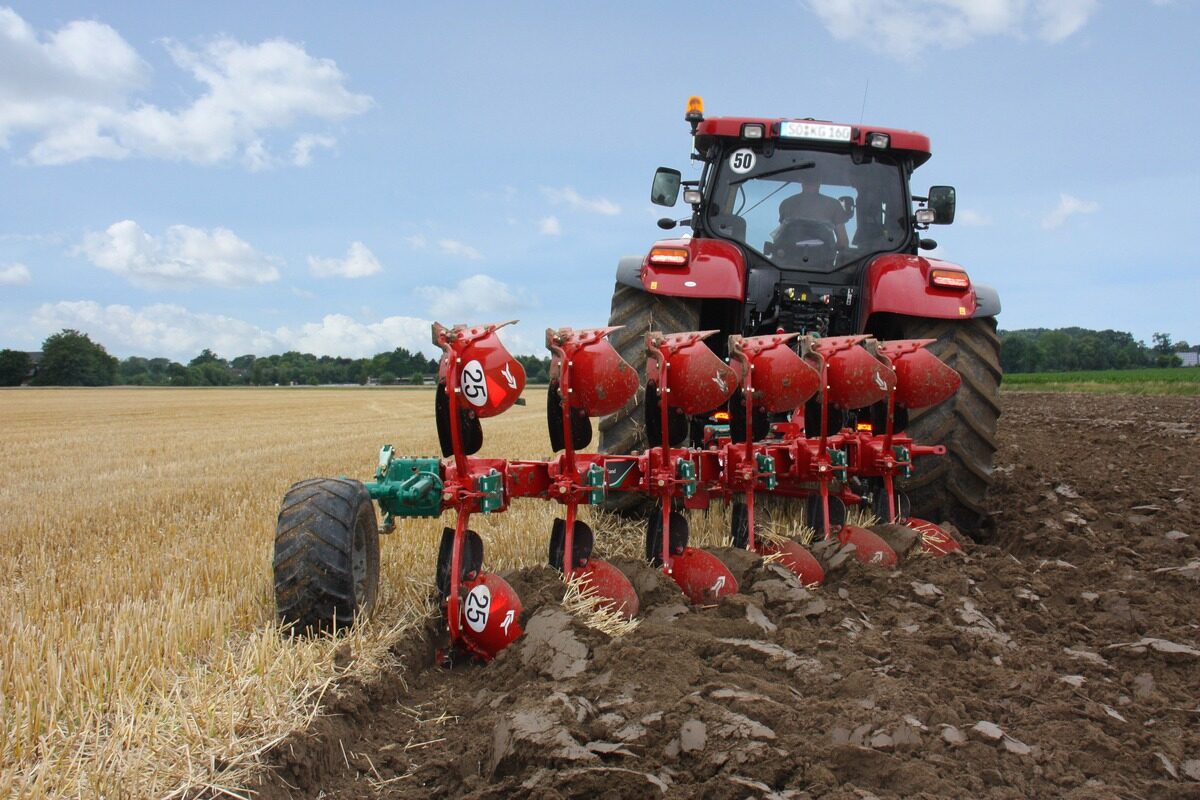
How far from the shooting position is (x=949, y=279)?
4.78 meters

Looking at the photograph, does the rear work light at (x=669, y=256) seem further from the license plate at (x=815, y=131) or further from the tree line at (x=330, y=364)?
the tree line at (x=330, y=364)

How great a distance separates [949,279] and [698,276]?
3.98ft

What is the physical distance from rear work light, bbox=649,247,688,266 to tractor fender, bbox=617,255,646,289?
14 cm

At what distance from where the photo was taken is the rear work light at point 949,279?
4777 mm

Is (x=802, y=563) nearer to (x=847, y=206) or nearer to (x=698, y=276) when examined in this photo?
(x=698, y=276)

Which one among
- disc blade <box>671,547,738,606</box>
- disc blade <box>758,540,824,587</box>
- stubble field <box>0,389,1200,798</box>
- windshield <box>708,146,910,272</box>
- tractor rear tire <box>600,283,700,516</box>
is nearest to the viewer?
stubble field <box>0,389,1200,798</box>

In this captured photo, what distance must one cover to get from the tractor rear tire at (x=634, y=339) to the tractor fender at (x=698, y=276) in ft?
0.35

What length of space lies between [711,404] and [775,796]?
1760mm

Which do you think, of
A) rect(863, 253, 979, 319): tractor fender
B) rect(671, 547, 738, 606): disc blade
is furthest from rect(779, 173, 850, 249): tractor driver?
rect(671, 547, 738, 606): disc blade

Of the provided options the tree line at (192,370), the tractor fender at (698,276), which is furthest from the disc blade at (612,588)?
the tree line at (192,370)

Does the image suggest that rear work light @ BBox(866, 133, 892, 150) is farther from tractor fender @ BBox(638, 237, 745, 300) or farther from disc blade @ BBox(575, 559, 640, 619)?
disc blade @ BBox(575, 559, 640, 619)

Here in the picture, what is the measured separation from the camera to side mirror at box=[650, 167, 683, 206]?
552 cm

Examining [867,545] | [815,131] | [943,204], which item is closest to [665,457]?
[867,545]

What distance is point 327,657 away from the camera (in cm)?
271
